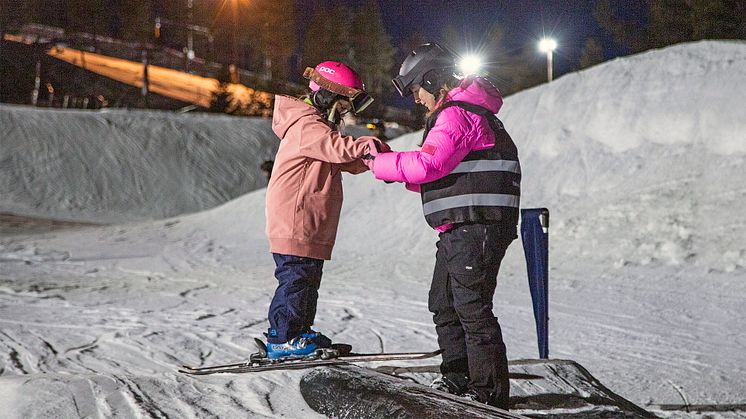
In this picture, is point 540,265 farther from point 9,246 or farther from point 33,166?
point 33,166

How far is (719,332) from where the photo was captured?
6688mm

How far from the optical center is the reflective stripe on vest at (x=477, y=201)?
11.0ft

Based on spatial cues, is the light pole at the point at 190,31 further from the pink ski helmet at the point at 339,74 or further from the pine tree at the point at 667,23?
the pink ski helmet at the point at 339,74

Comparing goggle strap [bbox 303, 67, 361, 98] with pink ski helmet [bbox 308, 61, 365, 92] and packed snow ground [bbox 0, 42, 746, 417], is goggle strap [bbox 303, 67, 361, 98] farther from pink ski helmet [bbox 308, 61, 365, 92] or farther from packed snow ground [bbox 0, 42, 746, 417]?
packed snow ground [bbox 0, 42, 746, 417]

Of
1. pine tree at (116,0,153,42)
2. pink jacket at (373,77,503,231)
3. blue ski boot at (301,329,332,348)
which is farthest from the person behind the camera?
pine tree at (116,0,153,42)

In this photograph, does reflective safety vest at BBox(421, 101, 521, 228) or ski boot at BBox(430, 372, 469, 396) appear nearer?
reflective safety vest at BBox(421, 101, 521, 228)

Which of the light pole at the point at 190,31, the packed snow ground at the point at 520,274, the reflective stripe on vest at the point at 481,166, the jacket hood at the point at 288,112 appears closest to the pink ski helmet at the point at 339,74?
the jacket hood at the point at 288,112

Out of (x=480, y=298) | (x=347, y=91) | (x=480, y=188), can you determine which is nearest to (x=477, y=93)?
(x=480, y=188)

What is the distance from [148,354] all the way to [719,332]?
4746 millimetres

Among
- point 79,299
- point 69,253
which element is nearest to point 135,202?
point 69,253

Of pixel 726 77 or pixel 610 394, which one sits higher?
pixel 726 77

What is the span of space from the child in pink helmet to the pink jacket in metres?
0.55

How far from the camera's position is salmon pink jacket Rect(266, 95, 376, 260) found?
3957mm

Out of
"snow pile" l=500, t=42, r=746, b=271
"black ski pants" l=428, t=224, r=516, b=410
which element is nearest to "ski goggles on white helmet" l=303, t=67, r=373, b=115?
"black ski pants" l=428, t=224, r=516, b=410
